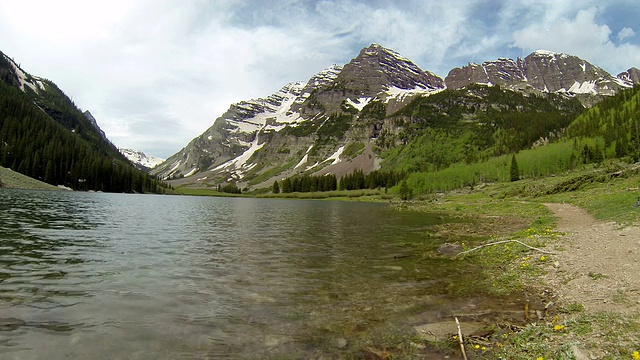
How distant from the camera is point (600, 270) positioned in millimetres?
14008

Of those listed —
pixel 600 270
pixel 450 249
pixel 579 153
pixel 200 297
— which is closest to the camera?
pixel 600 270

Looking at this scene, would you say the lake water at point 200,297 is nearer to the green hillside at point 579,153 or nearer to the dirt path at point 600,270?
the dirt path at point 600,270

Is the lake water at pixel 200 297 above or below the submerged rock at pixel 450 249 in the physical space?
below

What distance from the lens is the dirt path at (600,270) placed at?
35.9 feet

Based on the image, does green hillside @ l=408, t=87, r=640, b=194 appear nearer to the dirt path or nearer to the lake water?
the dirt path

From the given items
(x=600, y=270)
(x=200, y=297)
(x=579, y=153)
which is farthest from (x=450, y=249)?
(x=579, y=153)

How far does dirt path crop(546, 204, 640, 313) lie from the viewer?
10.9 m

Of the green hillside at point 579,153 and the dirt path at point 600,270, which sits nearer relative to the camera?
the dirt path at point 600,270

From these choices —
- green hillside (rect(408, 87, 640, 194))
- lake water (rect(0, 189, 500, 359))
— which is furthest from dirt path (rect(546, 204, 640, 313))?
green hillside (rect(408, 87, 640, 194))

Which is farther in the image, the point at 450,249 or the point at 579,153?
the point at 579,153

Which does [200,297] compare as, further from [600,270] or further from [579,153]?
[579,153]

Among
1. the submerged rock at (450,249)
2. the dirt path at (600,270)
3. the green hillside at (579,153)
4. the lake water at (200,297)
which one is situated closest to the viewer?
the lake water at (200,297)

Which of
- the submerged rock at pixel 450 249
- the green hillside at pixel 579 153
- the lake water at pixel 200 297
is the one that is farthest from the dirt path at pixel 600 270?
the green hillside at pixel 579 153

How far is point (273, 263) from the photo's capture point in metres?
21.9
